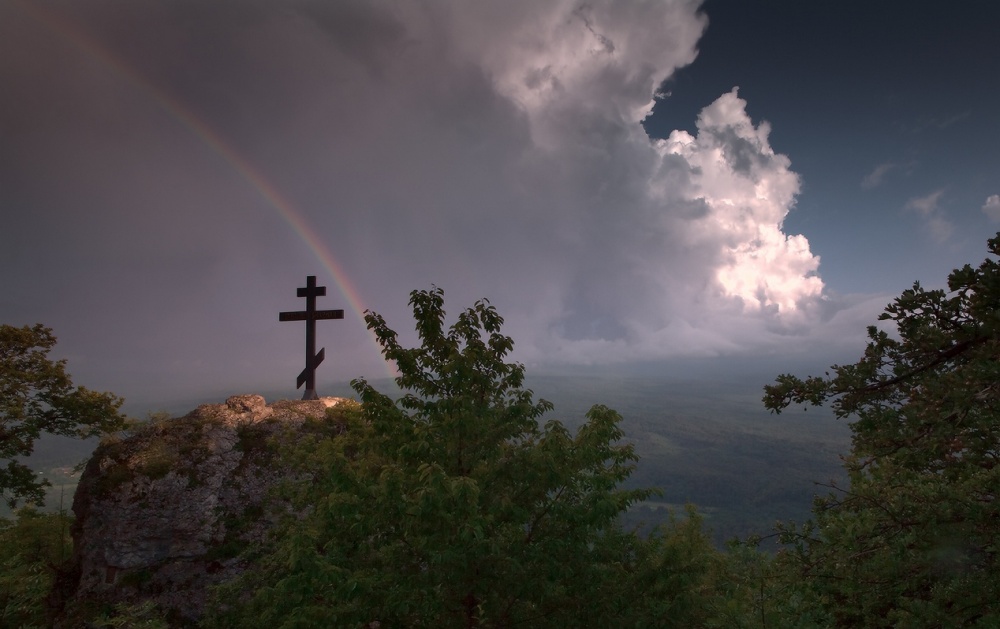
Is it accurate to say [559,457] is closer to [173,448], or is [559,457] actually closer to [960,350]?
[960,350]

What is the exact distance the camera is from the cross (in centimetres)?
1998

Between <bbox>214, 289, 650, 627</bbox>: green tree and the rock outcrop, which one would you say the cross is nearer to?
the rock outcrop

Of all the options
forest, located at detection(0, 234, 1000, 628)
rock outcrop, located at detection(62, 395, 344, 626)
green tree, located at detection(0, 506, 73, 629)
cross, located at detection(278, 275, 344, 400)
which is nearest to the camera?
forest, located at detection(0, 234, 1000, 628)

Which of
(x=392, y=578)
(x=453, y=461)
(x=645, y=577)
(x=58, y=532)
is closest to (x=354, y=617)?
(x=392, y=578)

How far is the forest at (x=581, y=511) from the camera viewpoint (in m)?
5.92

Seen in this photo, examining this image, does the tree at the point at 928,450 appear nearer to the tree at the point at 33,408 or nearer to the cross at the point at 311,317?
the cross at the point at 311,317

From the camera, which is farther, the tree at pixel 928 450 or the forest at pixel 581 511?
the forest at pixel 581 511

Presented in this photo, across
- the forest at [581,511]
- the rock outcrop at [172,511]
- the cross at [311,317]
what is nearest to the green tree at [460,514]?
the forest at [581,511]

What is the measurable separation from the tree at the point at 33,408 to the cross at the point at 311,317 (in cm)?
811

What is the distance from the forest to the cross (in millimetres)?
8499

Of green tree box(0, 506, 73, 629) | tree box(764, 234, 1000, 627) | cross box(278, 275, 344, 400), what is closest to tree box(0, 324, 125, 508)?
green tree box(0, 506, 73, 629)

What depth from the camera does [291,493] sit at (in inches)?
468

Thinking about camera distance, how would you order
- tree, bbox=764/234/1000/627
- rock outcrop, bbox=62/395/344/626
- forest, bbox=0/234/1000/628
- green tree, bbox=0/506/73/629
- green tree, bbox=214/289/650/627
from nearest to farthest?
tree, bbox=764/234/1000/627 → forest, bbox=0/234/1000/628 → green tree, bbox=214/289/650/627 → green tree, bbox=0/506/73/629 → rock outcrop, bbox=62/395/344/626

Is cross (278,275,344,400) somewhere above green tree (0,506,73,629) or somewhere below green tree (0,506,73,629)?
above
